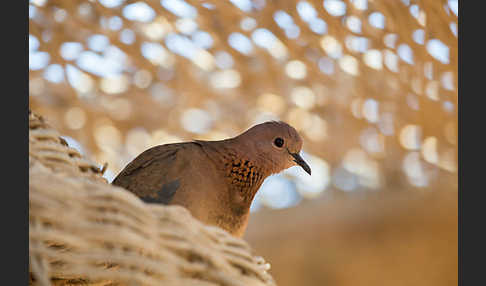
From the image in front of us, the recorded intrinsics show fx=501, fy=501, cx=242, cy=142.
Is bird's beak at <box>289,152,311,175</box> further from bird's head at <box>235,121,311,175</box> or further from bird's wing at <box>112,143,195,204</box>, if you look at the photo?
bird's wing at <box>112,143,195,204</box>

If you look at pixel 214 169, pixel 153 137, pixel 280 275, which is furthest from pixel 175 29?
pixel 280 275

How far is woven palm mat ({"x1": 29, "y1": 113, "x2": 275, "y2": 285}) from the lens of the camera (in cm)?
39

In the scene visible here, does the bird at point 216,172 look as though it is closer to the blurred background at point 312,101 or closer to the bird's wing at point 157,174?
the bird's wing at point 157,174

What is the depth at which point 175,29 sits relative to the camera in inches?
44.8

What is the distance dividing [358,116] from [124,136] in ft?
1.93

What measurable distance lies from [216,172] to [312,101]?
53cm

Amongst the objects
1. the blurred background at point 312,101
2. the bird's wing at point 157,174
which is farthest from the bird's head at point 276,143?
→ the blurred background at point 312,101

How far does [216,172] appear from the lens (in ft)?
2.60

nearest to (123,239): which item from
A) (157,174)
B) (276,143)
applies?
(157,174)

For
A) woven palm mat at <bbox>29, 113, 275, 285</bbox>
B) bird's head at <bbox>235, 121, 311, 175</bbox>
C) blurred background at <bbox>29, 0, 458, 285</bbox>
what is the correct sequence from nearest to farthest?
woven palm mat at <bbox>29, 113, 275, 285</bbox>, bird's head at <bbox>235, 121, 311, 175</bbox>, blurred background at <bbox>29, 0, 458, 285</bbox>

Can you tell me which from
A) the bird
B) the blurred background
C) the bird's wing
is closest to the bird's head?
the bird

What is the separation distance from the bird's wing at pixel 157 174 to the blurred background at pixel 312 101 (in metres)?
0.37

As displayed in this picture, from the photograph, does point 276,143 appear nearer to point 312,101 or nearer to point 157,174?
point 157,174

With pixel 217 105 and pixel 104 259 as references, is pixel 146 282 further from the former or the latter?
pixel 217 105
